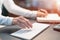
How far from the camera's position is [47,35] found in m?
0.94

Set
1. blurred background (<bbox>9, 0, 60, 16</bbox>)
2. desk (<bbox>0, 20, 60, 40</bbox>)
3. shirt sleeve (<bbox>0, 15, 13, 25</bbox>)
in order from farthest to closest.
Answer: blurred background (<bbox>9, 0, 60, 16</bbox>)
shirt sleeve (<bbox>0, 15, 13, 25</bbox>)
desk (<bbox>0, 20, 60, 40</bbox>)

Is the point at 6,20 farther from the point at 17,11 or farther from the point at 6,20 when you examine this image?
the point at 17,11

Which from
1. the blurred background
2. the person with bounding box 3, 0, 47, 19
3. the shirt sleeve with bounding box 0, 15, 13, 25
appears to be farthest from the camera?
the blurred background

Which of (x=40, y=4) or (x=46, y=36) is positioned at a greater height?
(x=40, y=4)

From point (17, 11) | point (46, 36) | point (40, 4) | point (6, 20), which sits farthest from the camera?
point (40, 4)

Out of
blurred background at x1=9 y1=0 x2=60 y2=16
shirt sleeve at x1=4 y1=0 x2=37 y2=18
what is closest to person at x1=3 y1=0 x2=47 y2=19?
shirt sleeve at x1=4 y1=0 x2=37 y2=18

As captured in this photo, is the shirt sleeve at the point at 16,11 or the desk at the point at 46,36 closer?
the desk at the point at 46,36

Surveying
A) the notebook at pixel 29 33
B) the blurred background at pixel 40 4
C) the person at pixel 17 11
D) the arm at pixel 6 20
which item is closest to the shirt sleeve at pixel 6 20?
the arm at pixel 6 20

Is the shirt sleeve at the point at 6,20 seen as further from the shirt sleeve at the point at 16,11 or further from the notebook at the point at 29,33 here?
the shirt sleeve at the point at 16,11

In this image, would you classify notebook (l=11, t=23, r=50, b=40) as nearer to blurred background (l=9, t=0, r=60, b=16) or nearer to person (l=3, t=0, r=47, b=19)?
person (l=3, t=0, r=47, b=19)

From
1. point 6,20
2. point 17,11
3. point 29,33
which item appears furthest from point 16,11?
point 29,33

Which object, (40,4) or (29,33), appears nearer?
(29,33)

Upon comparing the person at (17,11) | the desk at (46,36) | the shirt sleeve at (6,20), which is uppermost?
the person at (17,11)

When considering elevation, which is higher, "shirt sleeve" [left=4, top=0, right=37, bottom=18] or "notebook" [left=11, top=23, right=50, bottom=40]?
"shirt sleeve" [left=4, top=0, right=37, bottom=18]
